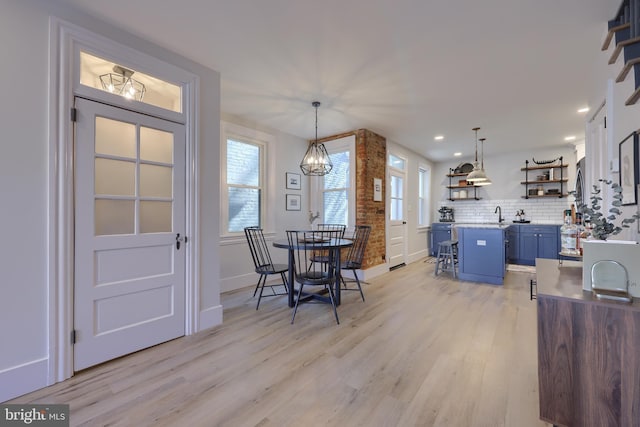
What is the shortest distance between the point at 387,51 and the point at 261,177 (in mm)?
2707

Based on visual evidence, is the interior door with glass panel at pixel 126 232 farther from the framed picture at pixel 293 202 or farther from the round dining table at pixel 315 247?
the framed picture at pixel 293 202

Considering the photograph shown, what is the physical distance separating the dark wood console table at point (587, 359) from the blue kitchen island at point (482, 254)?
10.9ft

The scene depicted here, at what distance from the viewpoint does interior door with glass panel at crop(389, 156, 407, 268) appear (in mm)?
5316

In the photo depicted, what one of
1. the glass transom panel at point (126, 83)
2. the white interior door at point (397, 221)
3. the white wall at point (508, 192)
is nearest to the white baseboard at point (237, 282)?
the glass transom panel at point (126, 83)

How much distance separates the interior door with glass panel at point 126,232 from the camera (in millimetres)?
1969

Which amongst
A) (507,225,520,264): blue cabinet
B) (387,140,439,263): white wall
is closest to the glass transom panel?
(387,140,439,263): white wall

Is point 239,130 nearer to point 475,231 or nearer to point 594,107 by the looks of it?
point 475,231

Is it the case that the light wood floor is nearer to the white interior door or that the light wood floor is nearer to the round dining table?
the round dining table

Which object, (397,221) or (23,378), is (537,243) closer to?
(397,221)

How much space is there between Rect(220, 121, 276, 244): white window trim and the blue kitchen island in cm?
326

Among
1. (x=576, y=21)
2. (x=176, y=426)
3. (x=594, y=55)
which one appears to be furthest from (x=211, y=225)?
(x=594, y=55)

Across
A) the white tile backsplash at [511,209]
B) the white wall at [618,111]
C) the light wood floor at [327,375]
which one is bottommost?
the light wood floor at [327,375]

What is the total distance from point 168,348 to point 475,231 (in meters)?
4.54

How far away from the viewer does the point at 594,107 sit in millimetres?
3277
